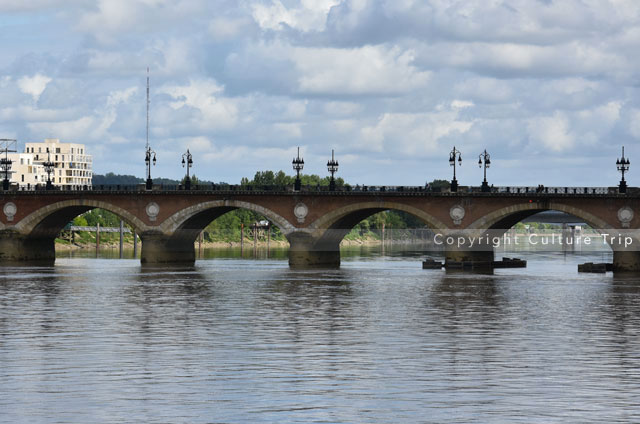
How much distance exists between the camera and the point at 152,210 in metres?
108

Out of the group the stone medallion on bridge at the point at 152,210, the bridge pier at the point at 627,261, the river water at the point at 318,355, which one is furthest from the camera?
the stone medallion on bridge at the point at 152,210

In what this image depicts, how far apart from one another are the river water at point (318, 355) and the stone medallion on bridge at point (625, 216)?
25095mm

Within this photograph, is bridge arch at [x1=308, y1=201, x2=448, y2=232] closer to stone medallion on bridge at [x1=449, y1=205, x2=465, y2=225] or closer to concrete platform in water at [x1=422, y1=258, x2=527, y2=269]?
stone medallion on bridge at [x1=449, y1=205, x2=465, y2=225]

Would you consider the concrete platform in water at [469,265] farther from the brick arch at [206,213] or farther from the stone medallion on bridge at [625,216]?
the brick arch at [206,213]

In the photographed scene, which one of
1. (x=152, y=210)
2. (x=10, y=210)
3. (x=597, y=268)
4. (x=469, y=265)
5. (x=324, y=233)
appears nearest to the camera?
(x=597, y=268)

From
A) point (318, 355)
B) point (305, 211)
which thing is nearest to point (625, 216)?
point (305, 211)

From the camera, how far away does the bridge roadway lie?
94.5 metres

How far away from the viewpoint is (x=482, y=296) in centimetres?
6450

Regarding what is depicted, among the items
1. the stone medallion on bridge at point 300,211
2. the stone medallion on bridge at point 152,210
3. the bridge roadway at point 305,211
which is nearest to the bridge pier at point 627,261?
the bridge roadway at point 305,211

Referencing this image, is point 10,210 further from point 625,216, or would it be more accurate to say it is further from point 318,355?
point 318,355

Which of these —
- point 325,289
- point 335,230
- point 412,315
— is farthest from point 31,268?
point 412,315

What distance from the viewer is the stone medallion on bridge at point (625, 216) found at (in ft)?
304

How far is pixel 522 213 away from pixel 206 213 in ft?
109

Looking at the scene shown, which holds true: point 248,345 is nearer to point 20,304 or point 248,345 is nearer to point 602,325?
point 602,325
